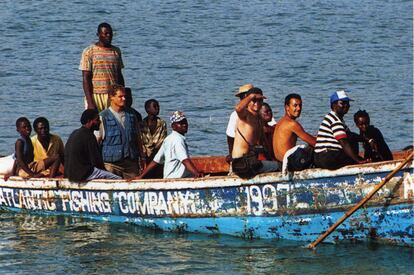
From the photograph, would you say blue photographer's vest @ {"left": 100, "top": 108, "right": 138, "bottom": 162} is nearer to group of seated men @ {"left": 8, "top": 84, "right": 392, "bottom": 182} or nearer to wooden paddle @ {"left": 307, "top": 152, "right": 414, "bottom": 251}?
group of seated men @ {"left": 8, "top": 84, "right": 392, "bottom": 182}

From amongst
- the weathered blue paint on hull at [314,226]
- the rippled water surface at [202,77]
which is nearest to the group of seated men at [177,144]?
the weathered blue paint on hull at [314,226]

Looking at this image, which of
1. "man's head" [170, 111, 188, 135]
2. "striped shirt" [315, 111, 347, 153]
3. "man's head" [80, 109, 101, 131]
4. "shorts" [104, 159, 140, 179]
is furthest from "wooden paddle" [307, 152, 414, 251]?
"man's head" [80, 109, 101, 131]

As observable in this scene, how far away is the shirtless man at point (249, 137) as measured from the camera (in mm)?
12930

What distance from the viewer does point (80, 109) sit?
78.3ft

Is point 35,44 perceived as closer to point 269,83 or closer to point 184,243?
point 269,83

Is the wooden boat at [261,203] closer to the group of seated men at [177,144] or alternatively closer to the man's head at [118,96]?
the group of seated men at [177,144]

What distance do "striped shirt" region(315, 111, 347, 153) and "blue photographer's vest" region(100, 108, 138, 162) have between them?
2586 millimetres

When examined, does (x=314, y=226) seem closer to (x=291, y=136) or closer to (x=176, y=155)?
(x=291, y=136)

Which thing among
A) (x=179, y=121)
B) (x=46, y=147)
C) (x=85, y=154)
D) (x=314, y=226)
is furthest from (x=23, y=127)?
(x=314, y=226)

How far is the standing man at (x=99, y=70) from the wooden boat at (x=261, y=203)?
1214 millimetres

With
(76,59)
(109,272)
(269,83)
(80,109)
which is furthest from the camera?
(76,59)

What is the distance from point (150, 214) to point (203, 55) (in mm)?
15291

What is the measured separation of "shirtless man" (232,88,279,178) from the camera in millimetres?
12930

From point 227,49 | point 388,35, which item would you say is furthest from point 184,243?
point 388,35
